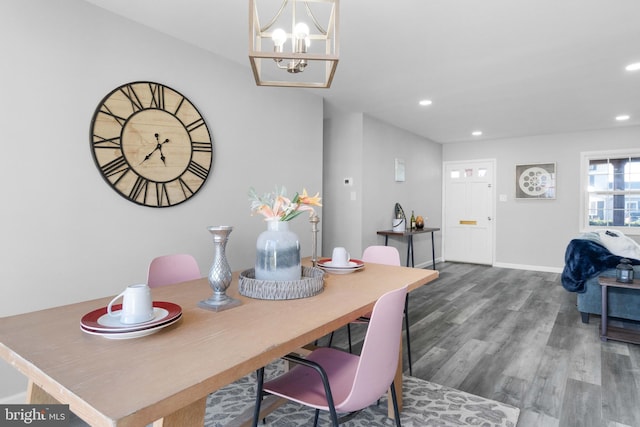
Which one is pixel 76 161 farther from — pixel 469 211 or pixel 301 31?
pixel 469 211

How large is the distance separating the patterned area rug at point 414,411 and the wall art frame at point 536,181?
5.07m

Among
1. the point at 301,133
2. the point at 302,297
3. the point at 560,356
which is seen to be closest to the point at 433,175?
the point at 301,133

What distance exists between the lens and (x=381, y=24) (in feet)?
7.97

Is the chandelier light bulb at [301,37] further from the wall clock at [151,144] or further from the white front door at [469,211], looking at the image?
the white front door at [469,211]

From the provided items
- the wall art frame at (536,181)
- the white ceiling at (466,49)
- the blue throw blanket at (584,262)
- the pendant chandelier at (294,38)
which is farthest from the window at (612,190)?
the pendant chandelier at (294,38)

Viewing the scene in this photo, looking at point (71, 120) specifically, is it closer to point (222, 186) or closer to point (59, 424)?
point (222, 186)

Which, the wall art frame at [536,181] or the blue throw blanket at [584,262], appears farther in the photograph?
the wall art frame at [536,181]

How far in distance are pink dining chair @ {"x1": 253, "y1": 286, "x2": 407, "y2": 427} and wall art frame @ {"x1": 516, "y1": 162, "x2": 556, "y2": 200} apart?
233 inches

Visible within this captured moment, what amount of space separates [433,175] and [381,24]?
4767 mm

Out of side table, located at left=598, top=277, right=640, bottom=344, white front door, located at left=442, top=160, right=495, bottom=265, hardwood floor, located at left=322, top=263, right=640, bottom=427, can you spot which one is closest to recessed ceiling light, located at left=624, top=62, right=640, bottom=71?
A: side table, located at left=598, top=277, right=640, bottom=344

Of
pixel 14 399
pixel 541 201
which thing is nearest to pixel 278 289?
pixel 14 399

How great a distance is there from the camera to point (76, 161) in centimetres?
217

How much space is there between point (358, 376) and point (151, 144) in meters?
2.11

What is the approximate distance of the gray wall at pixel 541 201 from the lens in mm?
5801
